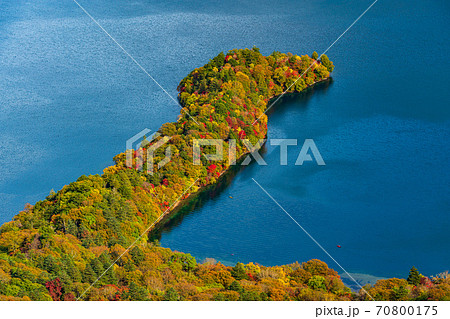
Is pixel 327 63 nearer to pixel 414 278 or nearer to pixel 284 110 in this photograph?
pixel 284 110

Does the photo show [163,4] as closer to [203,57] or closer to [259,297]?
[203,57]

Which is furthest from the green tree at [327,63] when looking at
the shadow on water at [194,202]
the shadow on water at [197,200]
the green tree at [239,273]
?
the green tree at [239,273]

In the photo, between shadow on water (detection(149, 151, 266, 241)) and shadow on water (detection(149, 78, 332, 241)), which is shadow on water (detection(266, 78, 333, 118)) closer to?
shadow on water (detection(149, 78, 332, 241))

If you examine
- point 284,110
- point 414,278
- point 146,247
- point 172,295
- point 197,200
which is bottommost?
point 172,295

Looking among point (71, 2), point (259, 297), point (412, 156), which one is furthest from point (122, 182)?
point (71, 2)

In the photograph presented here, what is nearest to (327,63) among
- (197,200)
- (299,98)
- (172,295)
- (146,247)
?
(299,98)

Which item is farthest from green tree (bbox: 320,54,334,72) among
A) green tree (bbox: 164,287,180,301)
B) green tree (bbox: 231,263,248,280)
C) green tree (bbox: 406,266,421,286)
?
green tree (bbox: 164,287,180,301)
